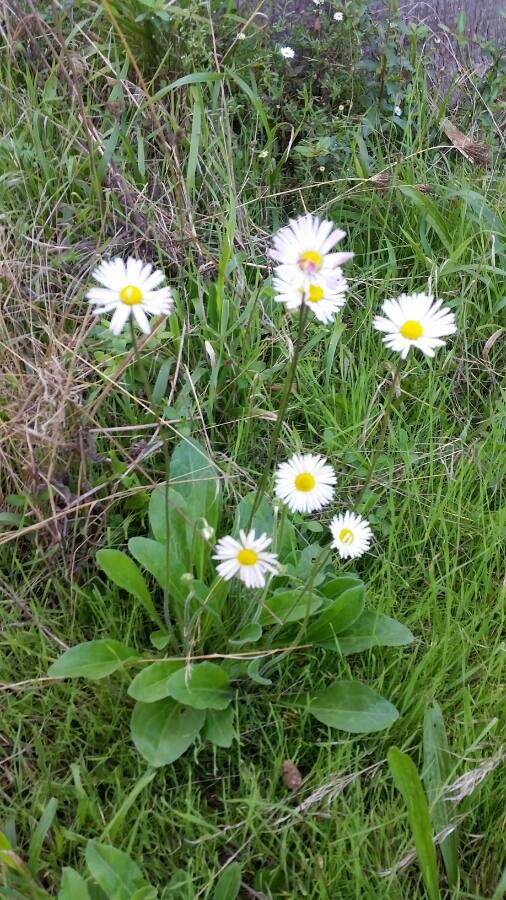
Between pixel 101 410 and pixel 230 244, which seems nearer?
pixel 101 410

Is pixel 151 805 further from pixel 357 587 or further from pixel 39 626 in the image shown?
pixel 357 587

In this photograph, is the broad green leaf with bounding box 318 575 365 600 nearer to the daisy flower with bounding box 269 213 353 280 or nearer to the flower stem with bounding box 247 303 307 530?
the flower stem with bounding box 247 303 307 530

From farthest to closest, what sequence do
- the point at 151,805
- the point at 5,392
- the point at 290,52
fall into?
the point at 290,52
the point at 5,392
the point at 151,805

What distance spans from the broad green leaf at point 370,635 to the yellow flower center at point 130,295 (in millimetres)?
689

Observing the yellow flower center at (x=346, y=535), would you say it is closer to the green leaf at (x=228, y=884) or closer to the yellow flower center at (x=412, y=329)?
the yellow flower center at (x=412, y=329)

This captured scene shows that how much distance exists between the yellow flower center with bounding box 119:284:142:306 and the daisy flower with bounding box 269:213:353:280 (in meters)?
0.17

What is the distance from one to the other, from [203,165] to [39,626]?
1.20m

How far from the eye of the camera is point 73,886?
3.47 feet

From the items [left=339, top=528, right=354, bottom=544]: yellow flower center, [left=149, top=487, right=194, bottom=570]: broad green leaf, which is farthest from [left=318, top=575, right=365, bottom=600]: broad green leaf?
[left=149, top=487, right=194, bottom=570]: broad green leaf

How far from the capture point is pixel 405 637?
133cm

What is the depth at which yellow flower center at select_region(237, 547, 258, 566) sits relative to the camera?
3.53 feet

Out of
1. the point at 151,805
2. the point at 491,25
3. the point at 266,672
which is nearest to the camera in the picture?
the point at 151,805

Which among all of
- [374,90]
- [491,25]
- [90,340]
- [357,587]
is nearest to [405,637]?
[357,587]

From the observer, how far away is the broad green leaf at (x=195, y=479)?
4.67 feet
